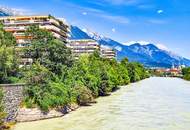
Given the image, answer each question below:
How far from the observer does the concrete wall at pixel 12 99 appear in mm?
45500

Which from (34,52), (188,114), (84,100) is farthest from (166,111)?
(34,52)

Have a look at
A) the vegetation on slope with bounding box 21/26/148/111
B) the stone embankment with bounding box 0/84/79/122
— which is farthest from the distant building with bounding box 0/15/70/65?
the stone embankment with bounding box 0/84/79/122

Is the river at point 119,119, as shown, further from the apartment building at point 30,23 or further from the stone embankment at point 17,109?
the apartment building at point 30,23

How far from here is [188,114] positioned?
5894 cm

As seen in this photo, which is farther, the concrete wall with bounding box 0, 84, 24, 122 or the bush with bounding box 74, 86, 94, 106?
the bush with bounding box 74, 86, 94, 106

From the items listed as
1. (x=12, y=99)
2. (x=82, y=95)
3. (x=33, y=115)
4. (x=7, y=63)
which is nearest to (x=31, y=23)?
(x=82, y=95)

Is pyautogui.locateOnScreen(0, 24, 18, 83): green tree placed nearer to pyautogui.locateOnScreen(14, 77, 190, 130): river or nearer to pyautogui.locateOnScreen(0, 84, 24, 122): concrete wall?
pyautogui.locateOnScreen(0, 84, 24, 122): concrete wall

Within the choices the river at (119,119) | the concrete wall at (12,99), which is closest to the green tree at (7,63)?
the concrete wall at (12,99)

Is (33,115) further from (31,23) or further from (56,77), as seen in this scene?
(31,23)

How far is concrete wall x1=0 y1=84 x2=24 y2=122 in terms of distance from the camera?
1791 inches

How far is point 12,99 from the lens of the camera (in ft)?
155

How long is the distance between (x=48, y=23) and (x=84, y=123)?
7861cm

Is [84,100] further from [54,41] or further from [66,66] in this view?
[54,41]

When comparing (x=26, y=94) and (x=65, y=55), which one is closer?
(x=26, y=94)
